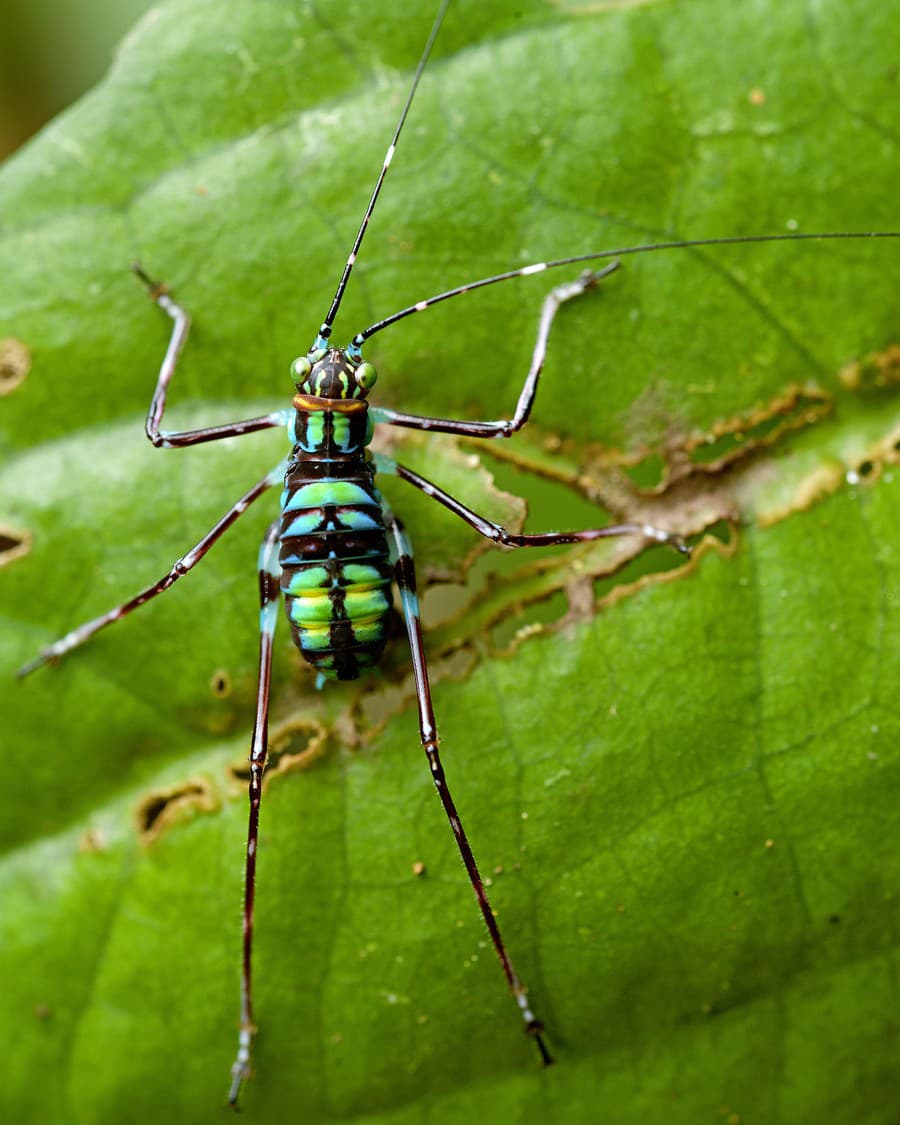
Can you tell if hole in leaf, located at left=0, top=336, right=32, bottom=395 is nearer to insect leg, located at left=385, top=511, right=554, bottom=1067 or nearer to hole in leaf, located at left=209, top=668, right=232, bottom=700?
hole in leaf, located at left=209, top=668, right=232, bottom=700

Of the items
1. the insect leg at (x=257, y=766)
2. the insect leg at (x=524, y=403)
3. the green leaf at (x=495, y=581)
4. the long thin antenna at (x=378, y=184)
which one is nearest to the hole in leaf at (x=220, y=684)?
the green leaf at (x=495, y=581)

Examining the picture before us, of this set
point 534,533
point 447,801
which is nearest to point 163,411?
point 534,533

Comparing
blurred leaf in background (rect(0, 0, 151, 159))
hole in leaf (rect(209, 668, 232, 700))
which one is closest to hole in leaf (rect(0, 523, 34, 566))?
hole in leaf (rect(209, 668, 232, 700))

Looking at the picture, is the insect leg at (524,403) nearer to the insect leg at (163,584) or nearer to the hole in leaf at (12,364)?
the insect leg at (163,584)

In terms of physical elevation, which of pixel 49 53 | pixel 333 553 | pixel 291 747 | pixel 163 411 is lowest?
pixel 291 747

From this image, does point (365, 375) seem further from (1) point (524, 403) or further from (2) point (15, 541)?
(2) point (15, 541)

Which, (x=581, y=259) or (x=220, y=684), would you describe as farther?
(x=220, y=684)
